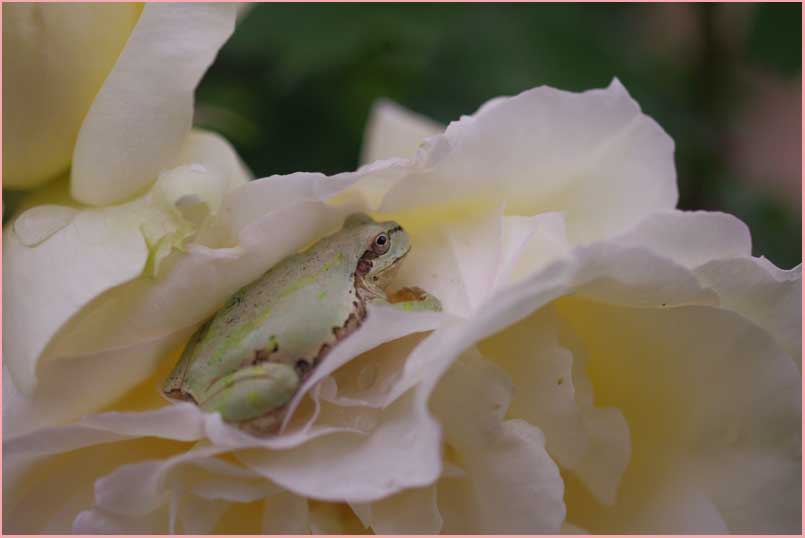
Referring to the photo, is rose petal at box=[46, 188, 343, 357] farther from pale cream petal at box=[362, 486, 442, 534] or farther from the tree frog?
pale cream petal at box=[362, 486, 442, 534]

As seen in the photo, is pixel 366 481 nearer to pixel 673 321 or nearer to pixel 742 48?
pixel 673 321

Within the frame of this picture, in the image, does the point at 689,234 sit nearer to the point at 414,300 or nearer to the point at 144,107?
the point at 414,300

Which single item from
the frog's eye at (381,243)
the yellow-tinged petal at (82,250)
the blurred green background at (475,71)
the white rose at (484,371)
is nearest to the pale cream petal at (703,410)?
the white rose at (484,371)

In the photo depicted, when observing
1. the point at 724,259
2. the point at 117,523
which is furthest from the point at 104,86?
the point at 724,259

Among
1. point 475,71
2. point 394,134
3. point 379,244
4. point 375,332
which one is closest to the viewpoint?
point 375,332

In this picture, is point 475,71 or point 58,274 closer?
point 58,274

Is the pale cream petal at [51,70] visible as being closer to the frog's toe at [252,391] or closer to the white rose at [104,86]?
the white rose at [104,86]

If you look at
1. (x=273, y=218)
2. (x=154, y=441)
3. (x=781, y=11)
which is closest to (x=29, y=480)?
(x=154, y=441)

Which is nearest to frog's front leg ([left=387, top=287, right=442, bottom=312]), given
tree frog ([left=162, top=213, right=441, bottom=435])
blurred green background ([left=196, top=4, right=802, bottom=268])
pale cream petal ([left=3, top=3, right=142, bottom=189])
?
tree frog ([left=162, top=213, right=441, bottom=435])
